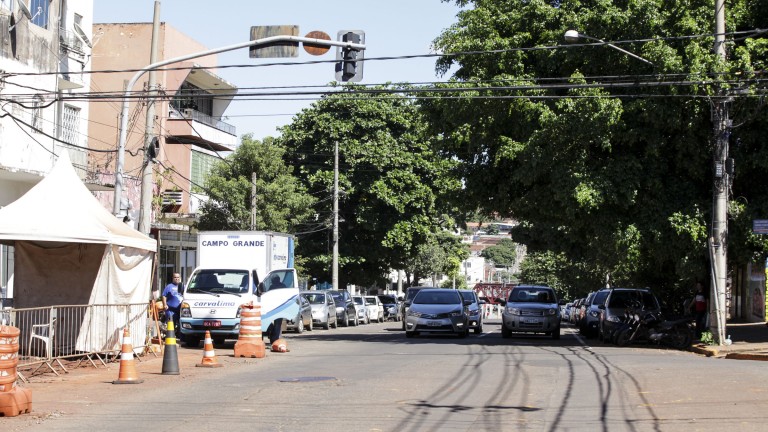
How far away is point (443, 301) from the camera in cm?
2948

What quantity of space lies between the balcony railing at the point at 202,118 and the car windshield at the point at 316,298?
32.3 ft

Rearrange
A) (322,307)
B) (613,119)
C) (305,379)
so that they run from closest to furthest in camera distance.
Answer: (305,379), (613,119), (322,307)

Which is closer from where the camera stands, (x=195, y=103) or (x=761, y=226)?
(x=761, y=226)

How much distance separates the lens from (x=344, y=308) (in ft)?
137

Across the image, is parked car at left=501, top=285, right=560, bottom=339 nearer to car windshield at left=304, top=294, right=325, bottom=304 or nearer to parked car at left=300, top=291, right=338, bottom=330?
parked car at left=300, top=291, right=338, bottom=330

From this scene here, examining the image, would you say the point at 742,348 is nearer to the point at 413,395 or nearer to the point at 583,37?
the point at 583,37

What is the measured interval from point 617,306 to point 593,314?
471 centimetres

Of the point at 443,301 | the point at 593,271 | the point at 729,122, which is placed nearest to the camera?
the point at 729,122

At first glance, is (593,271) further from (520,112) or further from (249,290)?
(249,290)

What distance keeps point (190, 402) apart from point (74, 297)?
732 centimetres

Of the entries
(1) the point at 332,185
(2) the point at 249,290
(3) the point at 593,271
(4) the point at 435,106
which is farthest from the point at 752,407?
(3) the point at 593,271

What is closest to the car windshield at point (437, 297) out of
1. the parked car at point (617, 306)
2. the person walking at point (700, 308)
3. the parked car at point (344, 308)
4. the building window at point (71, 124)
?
the parked car at point (617, 306)

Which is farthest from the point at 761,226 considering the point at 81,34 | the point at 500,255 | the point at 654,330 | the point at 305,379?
the point at 500,255

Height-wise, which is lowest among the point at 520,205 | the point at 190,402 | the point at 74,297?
the point at 190,402
